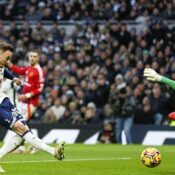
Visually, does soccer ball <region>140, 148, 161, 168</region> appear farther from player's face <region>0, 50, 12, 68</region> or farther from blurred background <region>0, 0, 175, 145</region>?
blurred background <region>0, 0, 175, 145</region>

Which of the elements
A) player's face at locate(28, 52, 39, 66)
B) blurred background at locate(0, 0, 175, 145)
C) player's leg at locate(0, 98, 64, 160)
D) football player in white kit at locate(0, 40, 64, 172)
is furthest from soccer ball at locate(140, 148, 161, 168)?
blurred background at locate(0, 0, 175, 145)

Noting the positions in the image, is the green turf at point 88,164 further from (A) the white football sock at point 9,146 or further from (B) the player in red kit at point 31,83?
(B) the player in red kit at point 31,83

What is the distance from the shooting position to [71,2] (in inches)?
1385

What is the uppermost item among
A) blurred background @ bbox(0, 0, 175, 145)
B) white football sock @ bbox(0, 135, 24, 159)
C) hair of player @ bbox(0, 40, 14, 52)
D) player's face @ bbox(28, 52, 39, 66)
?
hair of player @ bbox(0, 40, 14, 52)

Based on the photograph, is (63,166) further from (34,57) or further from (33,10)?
(33,10)

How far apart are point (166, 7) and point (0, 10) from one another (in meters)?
8.88

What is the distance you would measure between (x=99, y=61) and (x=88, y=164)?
15641mm

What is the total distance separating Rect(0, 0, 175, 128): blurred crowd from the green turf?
681 cm

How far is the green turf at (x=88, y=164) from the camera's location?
1360 cm

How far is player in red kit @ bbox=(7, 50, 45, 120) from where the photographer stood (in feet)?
66.1

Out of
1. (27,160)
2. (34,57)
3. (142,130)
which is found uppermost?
(34,57)

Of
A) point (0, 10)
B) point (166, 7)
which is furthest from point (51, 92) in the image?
point (0, 10)

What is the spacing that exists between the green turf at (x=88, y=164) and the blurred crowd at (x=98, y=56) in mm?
6811

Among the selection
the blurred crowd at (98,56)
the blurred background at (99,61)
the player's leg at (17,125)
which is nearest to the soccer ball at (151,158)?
the player's leg at (17,125)
